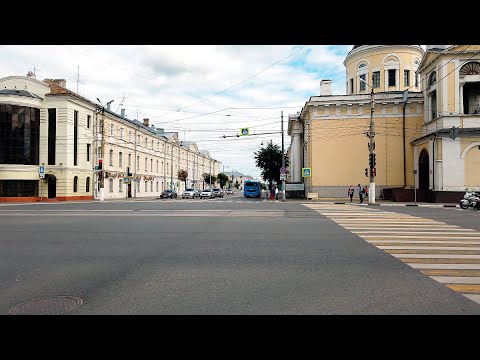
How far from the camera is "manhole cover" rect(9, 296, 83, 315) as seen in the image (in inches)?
176

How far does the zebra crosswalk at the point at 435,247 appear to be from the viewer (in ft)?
19.8

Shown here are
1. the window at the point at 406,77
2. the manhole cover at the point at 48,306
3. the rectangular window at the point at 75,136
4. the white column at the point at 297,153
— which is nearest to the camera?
the manhole cover at the point at 48,306

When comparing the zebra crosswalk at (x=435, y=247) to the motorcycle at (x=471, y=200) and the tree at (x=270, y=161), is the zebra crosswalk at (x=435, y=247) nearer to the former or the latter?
the motorcycle at (x=471, y=200)

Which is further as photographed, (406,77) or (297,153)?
(297,153)

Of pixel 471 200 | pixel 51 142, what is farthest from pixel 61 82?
pixel 471 200

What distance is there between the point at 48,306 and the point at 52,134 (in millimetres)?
37228

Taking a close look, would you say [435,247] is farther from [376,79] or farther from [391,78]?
[391,78]

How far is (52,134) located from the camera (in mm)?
36781

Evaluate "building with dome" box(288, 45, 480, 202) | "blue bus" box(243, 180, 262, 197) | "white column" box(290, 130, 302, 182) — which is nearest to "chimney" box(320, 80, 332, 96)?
"building with dome" box(288, 45, 480, 202)

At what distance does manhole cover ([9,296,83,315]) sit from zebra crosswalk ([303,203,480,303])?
578cm

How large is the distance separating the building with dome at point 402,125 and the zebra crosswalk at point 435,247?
1796cm

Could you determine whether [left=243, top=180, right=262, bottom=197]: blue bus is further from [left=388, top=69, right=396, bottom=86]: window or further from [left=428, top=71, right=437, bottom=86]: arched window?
[left=428, top=71, right=437, bottom=86]: arched window

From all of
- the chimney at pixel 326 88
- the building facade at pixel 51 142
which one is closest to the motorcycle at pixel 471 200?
the chimney at pixel 326 88
